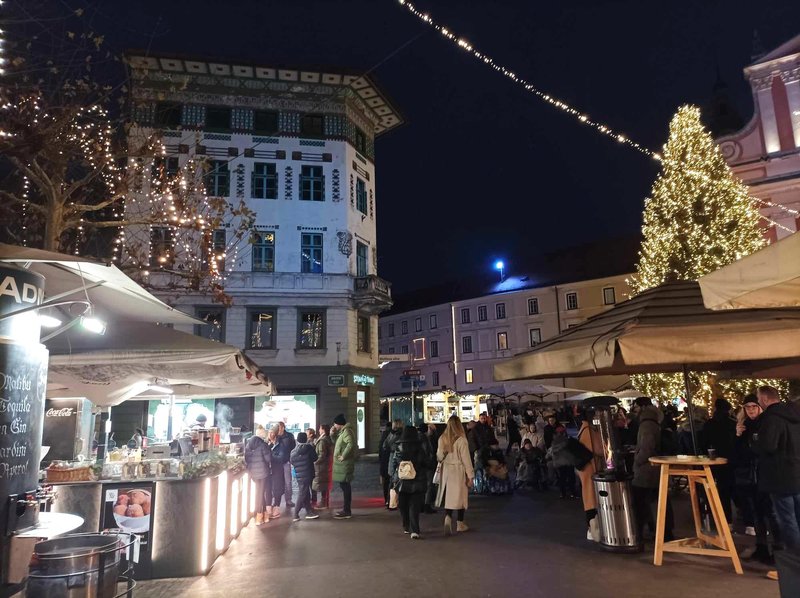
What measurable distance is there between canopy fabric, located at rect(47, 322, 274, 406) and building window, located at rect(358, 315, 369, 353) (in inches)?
725

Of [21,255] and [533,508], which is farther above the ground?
[21,255]

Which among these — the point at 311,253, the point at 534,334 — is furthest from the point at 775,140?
the point at 534,334

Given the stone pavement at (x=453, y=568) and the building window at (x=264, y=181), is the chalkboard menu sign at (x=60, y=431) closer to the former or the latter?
the stone pavement at (x=453, y=568)

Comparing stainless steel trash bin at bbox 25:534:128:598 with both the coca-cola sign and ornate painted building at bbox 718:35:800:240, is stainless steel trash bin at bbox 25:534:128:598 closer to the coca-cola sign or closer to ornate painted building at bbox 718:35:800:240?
the coca-cola sign

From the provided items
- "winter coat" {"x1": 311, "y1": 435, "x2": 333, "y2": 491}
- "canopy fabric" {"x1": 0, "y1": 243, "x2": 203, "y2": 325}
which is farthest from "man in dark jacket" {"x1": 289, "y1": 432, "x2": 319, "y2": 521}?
"canopy fabric" {"x1": 0, "y1": 243, "x2": 203, "y2": 325}

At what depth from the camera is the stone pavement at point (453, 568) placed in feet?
20.2

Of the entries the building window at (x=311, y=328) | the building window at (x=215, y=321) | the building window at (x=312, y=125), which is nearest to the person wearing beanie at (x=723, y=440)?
the building window at (x=311, y=328)

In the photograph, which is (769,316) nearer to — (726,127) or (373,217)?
(373,217)

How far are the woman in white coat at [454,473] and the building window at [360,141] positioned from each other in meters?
22.6

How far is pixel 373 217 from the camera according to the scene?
3058cm

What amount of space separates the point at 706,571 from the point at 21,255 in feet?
24.8

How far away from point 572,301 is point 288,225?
30392 mm

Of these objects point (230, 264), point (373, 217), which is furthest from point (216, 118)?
point (373, 217)

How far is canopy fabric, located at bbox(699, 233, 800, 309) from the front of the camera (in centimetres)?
425
